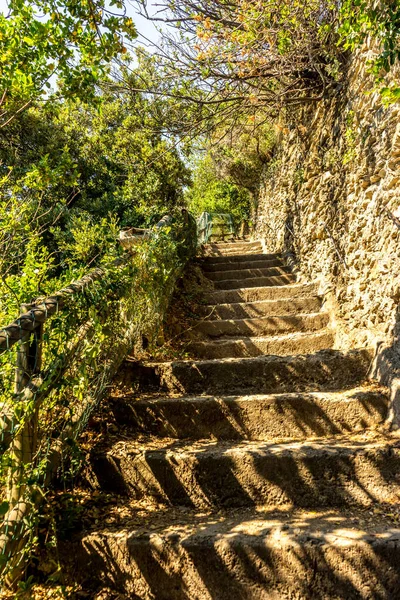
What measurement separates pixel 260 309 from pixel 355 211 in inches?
56.9

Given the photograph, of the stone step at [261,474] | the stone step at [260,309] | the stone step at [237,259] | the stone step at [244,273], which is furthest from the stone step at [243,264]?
the stone step at [261,474]

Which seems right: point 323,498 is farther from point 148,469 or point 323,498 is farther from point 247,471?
point 148,469

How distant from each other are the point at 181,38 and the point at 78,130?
6.17 meters

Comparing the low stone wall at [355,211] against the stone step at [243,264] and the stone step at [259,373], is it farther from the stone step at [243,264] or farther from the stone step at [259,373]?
the stone step at [243,264]

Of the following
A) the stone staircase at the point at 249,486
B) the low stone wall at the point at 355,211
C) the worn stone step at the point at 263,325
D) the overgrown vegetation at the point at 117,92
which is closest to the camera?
the stone staircase at the point at 249,486

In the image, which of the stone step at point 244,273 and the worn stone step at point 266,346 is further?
the stone step at point 244,273

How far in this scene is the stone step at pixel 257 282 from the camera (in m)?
4.97

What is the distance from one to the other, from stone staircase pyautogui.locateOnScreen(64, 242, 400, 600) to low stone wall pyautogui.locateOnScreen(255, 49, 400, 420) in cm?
37

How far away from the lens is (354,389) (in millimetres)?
2543

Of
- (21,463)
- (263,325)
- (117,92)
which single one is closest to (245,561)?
(21,463)

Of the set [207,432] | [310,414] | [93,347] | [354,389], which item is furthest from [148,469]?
[354,389]

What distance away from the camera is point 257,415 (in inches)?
95.4

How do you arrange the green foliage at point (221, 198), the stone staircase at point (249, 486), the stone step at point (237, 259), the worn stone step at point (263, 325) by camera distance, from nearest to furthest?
the stone staircase at point (249, 486), the worn stone step at point (263, 325), the stone step at point (237, 259), the green foliage at point (221, 198)

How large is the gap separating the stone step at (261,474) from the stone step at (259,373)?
2.21 feet
